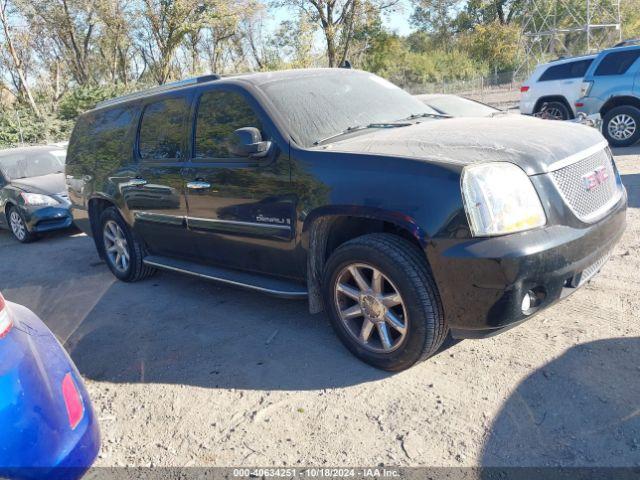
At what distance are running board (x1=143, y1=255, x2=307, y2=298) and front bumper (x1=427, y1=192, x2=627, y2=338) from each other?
113 cm

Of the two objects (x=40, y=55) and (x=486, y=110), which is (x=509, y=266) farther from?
(x=40, y=55)

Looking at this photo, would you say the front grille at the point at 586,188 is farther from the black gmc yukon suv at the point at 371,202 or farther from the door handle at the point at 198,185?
the door handle at the point at 198,185

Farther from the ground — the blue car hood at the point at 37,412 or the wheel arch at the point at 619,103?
the blue car hood at the point at 37,412

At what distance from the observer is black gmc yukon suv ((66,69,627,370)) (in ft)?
9.16

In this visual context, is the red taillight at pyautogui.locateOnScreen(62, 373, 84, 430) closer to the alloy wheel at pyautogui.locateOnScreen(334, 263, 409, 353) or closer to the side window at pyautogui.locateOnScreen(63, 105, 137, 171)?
the alloy wheel at pyautogui.locateOnScreen(334, 263, 409, 353)

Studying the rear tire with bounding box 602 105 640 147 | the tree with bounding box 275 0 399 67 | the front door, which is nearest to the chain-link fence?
the tree with bounding box 275 0 399 67

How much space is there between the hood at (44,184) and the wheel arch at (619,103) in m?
10.1

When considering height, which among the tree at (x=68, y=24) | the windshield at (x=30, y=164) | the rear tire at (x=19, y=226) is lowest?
the rear tire at (x=19, y=226)

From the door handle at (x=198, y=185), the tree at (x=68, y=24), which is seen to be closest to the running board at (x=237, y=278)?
the door handle at (x=198, y=185)

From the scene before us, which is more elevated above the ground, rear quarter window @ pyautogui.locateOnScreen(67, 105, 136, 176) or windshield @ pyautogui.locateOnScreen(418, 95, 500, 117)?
rear quarter window @ pyautogui.locateOnScreen(67, 105, 136, 176)

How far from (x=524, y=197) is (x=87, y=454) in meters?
2.34

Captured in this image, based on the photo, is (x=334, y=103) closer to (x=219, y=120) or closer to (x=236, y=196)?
(x=219, y=120)

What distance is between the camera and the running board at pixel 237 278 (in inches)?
147

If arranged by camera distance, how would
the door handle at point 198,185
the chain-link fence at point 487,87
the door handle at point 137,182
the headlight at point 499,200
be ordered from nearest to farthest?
1. the headlight at point 499,200
2. the door handle at point 198,185
3. the door handle at point 137,182
4. the chain-link fence at point 487,87
